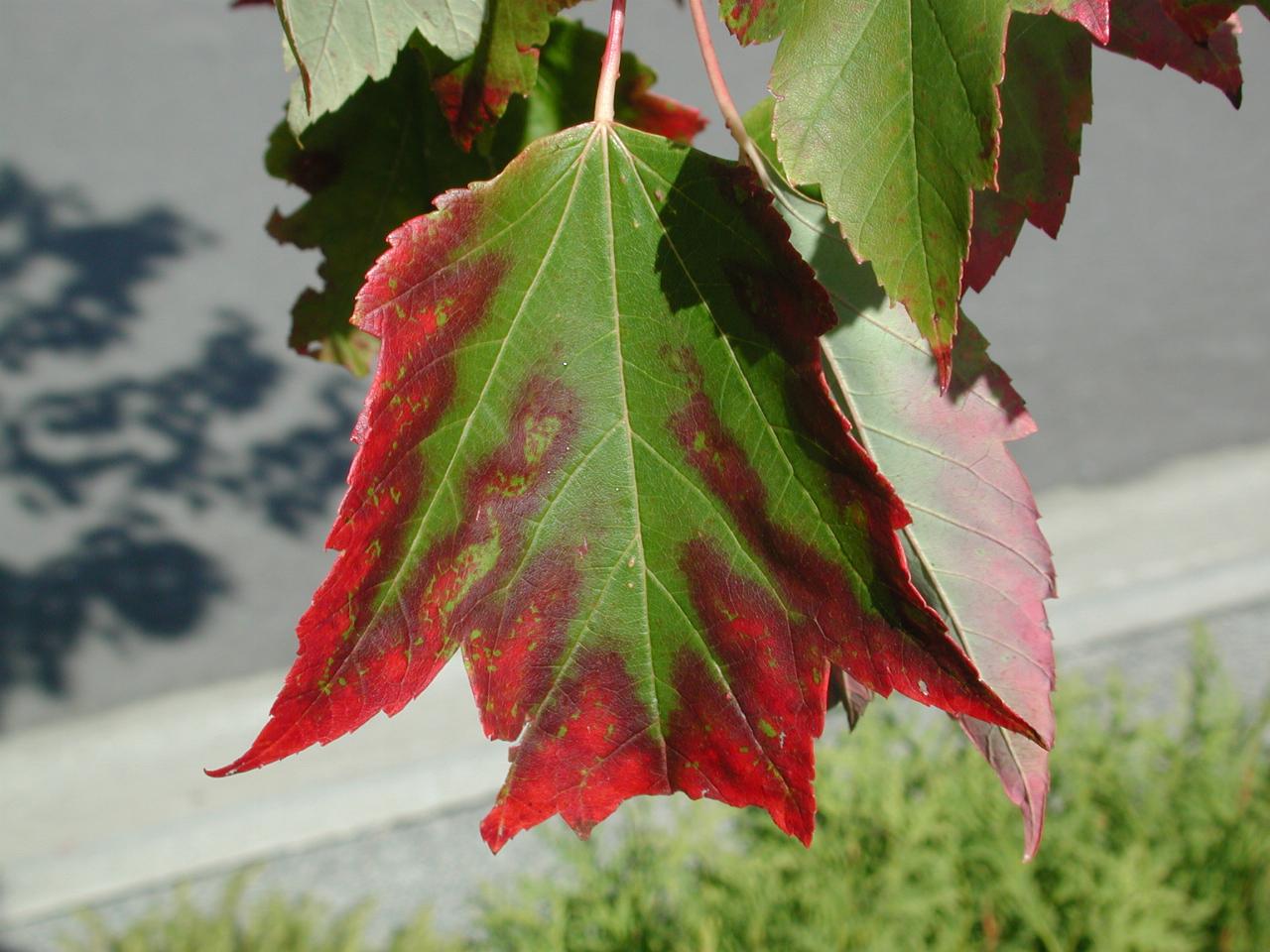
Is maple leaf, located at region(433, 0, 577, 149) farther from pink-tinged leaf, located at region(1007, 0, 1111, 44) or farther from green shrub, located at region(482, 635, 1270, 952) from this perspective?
green shrub, located at region(482, 635, 1270, 952)

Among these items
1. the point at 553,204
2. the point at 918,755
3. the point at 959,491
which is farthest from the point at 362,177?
the point at 918,755

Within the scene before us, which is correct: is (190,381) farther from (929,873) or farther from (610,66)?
(610,66)

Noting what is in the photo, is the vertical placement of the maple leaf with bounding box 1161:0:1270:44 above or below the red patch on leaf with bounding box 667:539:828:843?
above

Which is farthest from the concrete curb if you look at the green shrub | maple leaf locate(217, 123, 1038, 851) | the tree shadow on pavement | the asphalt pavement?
maple leaf locate(217, 123, 1038, 851)

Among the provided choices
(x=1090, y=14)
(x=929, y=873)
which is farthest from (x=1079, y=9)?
(x=929, y=873)

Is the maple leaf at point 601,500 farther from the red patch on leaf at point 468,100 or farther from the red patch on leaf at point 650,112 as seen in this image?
the red patch on leaf at point 650,112

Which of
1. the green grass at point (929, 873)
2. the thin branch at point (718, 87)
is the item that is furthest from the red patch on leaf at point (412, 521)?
the green grass at point (929, 873)
